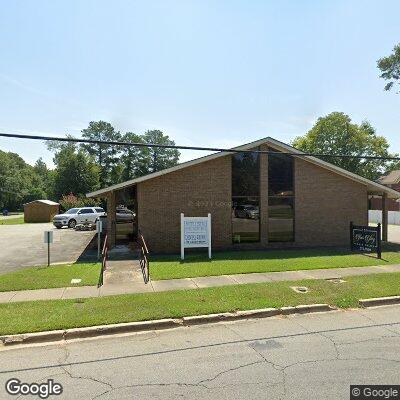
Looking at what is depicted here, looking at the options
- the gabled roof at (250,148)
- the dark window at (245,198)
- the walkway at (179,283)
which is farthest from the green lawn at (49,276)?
the dark window at (245,198)

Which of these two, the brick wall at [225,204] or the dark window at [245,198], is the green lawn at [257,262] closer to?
the dark window at [245,198]

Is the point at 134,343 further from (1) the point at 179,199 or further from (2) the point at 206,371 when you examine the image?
(1) the point at 179,199

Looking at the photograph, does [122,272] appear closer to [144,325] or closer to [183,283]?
[183,283]

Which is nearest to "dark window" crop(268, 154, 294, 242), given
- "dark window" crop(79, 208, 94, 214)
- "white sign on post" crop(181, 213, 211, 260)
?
"white sign on post" crop(181, 213, 211, 260)

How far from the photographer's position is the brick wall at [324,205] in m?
19.2

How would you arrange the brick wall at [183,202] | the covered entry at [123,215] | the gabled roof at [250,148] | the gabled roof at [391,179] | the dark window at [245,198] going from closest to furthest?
the gabled roof at [250,148] → the brick wall at [183,202] → the dark window at [245,198] → the covered entry at [123,215] → the gabled roof at [391,179]

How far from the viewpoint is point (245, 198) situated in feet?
60.8

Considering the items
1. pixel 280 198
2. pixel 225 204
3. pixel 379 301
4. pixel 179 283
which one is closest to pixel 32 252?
pixel 225 204

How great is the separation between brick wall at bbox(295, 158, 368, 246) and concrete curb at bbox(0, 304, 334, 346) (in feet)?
35.2

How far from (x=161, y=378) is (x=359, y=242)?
1440cm

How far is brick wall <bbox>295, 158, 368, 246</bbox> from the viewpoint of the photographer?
1917cm

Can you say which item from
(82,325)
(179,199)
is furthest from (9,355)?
(179,199)

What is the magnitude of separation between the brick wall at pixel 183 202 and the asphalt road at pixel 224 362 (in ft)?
32.6

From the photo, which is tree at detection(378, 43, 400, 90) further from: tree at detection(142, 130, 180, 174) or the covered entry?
tree at detection(142, 130, 180, 174)
